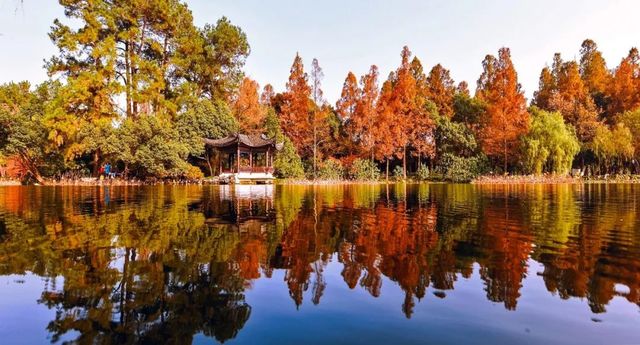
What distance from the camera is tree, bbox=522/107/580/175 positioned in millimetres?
37688

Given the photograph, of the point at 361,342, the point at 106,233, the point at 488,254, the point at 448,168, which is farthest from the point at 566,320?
the point at 448,168

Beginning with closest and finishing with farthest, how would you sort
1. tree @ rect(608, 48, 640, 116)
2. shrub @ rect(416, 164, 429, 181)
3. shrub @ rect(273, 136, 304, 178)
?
1. shrub @ rect(273, 136, 304, 178)
2. shrub @ rect(416, 164, 429, 181)
3. tree @ rect(608, 48, 640, 116)

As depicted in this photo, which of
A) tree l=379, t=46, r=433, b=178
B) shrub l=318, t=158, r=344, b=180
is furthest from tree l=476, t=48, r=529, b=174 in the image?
shrub l=318, t=158, r=344, b=180

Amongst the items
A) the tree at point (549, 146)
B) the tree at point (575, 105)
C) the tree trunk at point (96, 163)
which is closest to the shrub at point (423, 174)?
the tree at point (549, 146)

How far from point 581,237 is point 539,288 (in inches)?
167

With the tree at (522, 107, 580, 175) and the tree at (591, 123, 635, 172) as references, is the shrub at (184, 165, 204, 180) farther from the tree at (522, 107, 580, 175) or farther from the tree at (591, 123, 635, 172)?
the tree at (591, 123, 635, 172)

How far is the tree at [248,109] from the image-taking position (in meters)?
41.2

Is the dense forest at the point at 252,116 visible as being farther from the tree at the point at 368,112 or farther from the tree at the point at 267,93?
the tree at the point at 267,93

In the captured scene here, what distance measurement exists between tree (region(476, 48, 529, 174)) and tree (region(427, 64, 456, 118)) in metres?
6.35

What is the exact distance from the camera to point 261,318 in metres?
4.26

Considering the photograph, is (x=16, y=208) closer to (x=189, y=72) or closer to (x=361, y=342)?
(x=361, y=342)

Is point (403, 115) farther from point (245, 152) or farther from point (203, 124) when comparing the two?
point (203, 124)

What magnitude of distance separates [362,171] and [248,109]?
14253 millimetres

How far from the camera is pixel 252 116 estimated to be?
4191 cm
